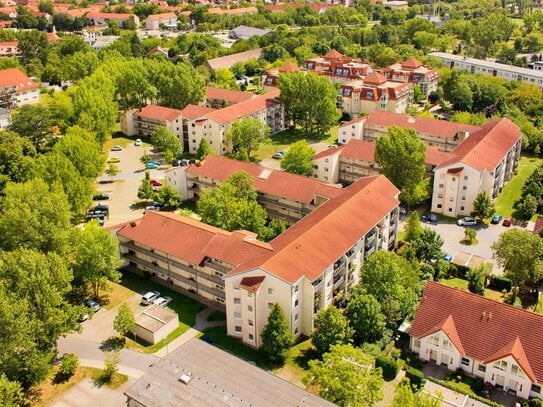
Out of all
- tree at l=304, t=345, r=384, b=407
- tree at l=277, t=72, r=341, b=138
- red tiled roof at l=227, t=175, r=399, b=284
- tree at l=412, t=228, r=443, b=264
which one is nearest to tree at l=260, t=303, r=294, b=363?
red tiled roof at l=227, t=175, r=399, b=284

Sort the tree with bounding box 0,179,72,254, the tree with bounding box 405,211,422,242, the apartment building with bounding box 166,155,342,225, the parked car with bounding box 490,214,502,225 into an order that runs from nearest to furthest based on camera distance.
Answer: the tree with bounding box 0,179,72,254, the tree with bounding box 405,211,422,242, the apartment building with bounding box 166,155,342,225, the parked car with bounding box 490,214,502,225

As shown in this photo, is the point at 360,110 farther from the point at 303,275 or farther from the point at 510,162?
the point at 303,275

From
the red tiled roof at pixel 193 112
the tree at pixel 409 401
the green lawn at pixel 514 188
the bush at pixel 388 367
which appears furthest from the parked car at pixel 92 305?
the green lawn at pixel 514 188

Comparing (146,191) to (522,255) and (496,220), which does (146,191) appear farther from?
(522,255)

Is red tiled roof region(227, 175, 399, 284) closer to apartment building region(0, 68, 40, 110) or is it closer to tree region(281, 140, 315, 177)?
tree region(281, 140, 315, 177)

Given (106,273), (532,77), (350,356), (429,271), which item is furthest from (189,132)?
(532,77)

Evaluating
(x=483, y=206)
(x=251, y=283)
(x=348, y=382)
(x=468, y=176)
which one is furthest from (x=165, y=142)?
(x=348, y=382)
